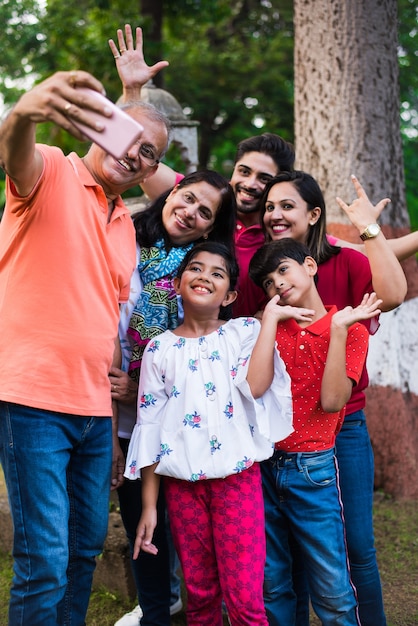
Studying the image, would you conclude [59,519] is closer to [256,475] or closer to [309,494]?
[256,475]

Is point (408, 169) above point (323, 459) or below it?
above

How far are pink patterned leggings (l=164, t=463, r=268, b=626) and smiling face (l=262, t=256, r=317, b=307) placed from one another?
592 millimetres

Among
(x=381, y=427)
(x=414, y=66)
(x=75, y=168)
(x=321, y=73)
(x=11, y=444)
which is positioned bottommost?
(x=381, y=427)

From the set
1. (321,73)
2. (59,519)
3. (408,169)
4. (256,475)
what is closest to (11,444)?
(59,519)

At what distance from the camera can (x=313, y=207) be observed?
2.67 m

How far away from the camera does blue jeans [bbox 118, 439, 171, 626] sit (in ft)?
8.58

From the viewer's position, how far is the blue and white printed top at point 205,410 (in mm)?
2301

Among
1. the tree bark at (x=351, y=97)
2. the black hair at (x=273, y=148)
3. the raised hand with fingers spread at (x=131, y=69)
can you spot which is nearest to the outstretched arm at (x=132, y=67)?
the raised hand with fingers spread at (x=131, y=69)

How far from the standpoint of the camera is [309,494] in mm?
2385

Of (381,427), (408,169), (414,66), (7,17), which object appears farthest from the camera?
(408,169)

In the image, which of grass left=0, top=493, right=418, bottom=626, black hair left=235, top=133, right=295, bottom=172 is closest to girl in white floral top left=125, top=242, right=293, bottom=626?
black hair left=235, top=133, right=295, bottom=172

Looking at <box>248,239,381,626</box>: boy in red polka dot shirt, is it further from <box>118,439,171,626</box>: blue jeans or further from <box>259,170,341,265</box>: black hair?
<box>118,439,171,626</box>: blue jeans

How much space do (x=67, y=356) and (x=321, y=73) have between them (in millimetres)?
3310

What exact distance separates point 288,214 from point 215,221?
29 centimetres
